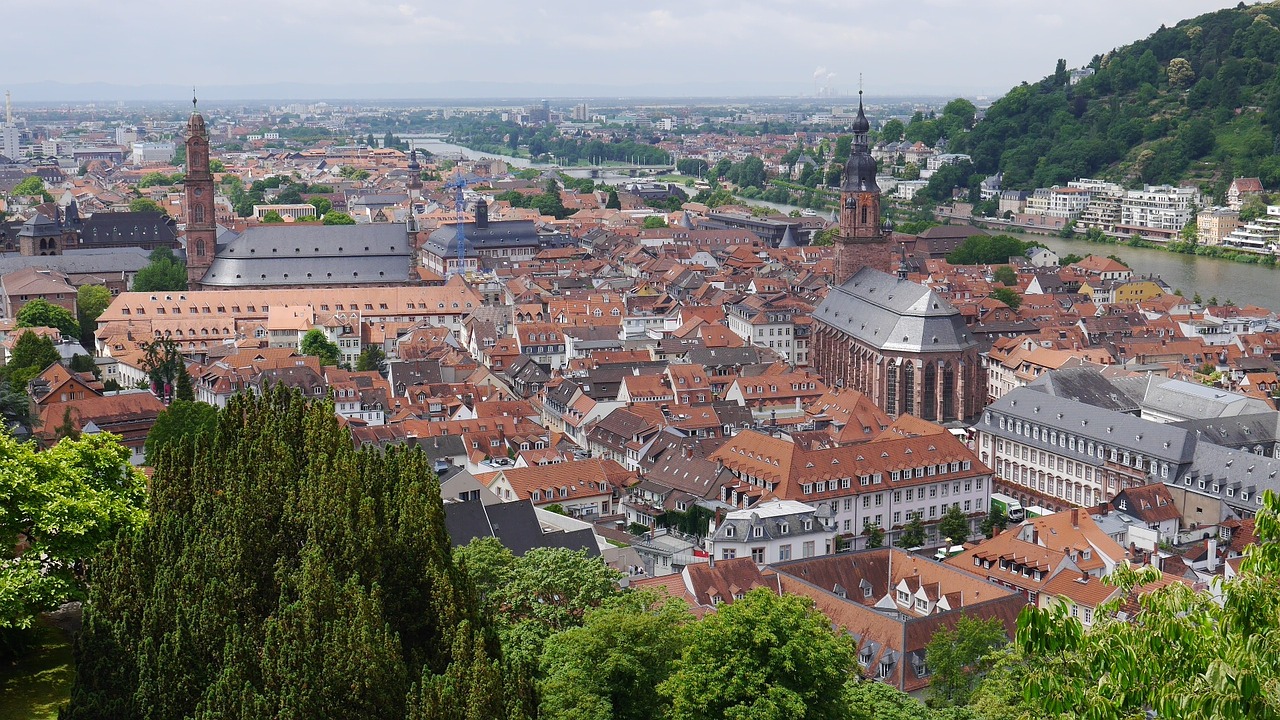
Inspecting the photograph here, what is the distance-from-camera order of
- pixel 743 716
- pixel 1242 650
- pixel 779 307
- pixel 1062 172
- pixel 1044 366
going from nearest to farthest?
pixel 1242 650, pixel 743 716, pixel 1044 366, pixel 779 307, pixel 1062 172

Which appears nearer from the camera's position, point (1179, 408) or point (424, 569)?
point (424, 569)

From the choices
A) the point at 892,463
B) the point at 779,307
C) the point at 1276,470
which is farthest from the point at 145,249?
the point at 1276,470

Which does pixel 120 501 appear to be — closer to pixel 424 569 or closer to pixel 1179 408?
pixel 424 569

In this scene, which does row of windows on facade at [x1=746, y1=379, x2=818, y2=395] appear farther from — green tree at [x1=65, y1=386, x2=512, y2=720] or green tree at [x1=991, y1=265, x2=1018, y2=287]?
green tree at [x1=65, y1=386, x2=512, y2=720]

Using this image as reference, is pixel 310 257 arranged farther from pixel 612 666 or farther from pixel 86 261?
pixel 612 666

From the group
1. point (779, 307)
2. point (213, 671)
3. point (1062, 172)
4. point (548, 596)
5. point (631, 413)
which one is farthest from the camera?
point (1062, 172)

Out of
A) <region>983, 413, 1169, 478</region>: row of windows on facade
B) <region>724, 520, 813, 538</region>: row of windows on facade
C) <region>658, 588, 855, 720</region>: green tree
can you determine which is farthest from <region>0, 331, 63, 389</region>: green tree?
<region>658, 588, 855, 720</region>: green tree
